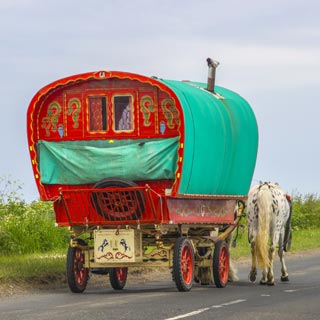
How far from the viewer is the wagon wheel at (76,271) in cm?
1989

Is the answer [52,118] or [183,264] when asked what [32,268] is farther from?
[183,264]

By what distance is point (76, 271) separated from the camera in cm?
2025

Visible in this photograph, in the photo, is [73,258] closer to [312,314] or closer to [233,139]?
[233,139]

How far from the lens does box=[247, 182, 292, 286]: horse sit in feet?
71.1

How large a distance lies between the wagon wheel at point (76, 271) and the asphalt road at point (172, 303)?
0.60 ft

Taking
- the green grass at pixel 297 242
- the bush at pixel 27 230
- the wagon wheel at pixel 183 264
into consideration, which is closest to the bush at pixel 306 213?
the green grass at pixel 297 242

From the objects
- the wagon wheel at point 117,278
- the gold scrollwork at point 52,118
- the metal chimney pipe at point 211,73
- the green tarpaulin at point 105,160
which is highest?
the metal chimney pipe at point 211,73

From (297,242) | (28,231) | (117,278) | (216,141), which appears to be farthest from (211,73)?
(297,242)

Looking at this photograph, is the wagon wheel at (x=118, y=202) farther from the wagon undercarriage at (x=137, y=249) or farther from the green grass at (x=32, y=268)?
the green grass at (x=32, y=268)

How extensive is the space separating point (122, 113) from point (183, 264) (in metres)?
2.88

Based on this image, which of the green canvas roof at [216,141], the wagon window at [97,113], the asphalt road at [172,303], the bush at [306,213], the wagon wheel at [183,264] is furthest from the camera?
the bush at [306,213]

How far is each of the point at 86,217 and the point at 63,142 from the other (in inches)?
60.7

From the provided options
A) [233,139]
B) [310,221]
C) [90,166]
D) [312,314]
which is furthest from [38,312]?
[310,221]

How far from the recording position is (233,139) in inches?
870
